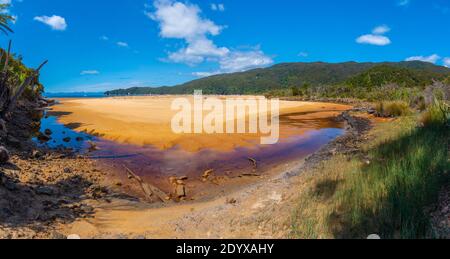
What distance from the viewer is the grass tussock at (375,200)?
392 centimetres

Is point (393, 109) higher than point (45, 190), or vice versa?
point (393, 109)

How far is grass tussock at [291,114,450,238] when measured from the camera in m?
3.92

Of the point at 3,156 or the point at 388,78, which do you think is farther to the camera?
the point at 388,78

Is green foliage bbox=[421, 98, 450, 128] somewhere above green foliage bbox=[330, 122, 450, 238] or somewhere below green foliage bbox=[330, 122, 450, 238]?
above

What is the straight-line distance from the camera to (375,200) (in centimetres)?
454

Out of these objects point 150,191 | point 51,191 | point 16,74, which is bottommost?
point 150,191

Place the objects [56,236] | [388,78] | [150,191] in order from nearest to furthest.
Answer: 1. [56,236]
2. [150,191]
3. [388,78]

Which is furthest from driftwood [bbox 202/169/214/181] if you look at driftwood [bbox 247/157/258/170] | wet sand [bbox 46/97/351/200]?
driftwood [bbox 247/157/258/170]

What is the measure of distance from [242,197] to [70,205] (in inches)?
162

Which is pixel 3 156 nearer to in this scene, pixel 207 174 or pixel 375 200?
pixel 207 174

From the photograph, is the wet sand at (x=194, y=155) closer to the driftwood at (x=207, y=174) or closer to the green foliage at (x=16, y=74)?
the driftwood at (x=207, y=174)

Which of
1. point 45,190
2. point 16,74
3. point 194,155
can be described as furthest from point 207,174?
point 16,74

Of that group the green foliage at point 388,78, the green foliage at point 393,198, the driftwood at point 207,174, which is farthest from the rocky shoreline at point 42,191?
the green foliage at point 388,78

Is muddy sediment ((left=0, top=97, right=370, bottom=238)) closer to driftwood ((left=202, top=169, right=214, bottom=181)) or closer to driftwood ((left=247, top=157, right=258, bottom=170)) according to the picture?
driftwood ((left=202, top=169, right=214, bottom=181))
